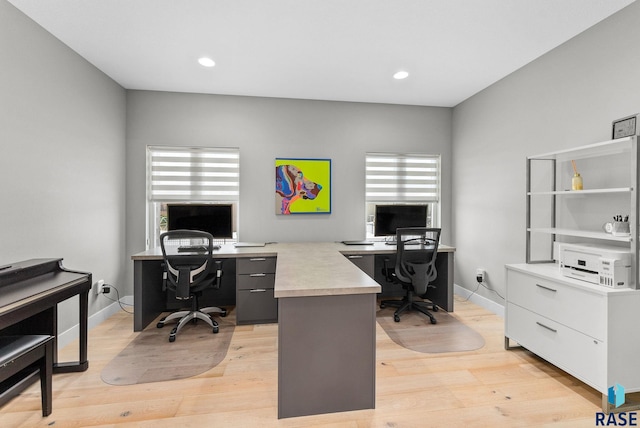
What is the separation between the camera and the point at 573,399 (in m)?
1.85

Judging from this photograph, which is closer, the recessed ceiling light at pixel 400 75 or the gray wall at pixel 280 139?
the recessed ceiling light at pixel 400 75

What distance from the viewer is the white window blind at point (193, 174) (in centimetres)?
361

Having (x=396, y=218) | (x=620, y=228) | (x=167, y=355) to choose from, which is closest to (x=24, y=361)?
(x=167, y=355)

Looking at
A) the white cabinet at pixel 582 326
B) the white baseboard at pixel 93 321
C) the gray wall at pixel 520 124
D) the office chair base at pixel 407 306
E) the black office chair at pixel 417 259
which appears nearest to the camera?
the white cabinet at pixel 582 326

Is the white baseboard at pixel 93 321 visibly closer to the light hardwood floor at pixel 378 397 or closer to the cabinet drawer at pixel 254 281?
the light hardwood floor at pixel 378 397

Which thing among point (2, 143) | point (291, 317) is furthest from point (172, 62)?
point (291, 317)

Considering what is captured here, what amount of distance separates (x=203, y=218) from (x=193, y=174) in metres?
0.70

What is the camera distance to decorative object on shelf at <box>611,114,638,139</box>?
6.17ft

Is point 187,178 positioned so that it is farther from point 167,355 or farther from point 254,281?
point 167,355

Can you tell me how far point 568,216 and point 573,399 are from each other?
1.45 meters

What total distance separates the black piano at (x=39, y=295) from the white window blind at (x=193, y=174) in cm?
161

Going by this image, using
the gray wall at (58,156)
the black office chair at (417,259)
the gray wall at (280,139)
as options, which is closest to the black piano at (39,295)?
the gray wall at (58,156)

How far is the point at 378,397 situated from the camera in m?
1.87

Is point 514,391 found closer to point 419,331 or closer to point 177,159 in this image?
point 419,331
